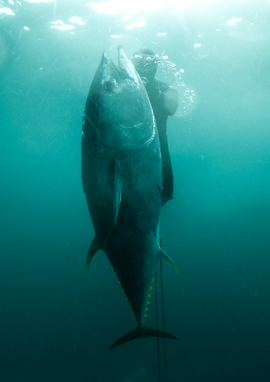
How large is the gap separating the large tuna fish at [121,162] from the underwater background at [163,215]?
25.4ft

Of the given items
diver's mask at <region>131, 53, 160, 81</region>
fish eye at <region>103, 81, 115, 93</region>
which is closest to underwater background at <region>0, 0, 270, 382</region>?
diver's mask at <region>131, 53, 160, 81</region>

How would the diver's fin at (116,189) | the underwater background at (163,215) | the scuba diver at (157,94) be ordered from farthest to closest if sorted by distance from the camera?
the underwater background at (163,215), the scuba diver at (157,94), the diver's fin at (116,189)

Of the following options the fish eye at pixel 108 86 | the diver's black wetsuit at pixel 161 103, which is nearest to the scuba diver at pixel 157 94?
the diver's black wetsuit at pixel 161 103

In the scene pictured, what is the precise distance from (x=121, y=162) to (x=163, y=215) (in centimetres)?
1478

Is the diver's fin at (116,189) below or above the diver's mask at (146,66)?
below

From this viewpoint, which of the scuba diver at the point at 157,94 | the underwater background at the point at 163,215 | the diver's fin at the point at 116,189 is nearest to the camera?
the diver's fin at the point at 116,189

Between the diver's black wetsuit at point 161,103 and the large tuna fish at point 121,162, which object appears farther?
the diver's black wetsuit at point 161,103

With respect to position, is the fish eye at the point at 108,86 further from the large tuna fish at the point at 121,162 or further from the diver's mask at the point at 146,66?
the diver's mask at the point at 146,66

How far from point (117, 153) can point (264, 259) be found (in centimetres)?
1626

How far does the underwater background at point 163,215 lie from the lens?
319 inches

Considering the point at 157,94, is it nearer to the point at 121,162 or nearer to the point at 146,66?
the point at 146,66

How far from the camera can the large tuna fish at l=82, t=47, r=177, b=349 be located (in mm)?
1147

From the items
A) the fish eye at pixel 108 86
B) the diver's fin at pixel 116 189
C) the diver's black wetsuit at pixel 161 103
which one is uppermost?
the diver's black wetsuit at pixel 161 103

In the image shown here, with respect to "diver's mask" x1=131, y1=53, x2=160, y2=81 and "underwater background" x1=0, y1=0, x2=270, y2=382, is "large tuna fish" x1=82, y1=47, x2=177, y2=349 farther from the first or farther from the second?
"underwater background" x1=0, y1=0, x2=270, y2=382
